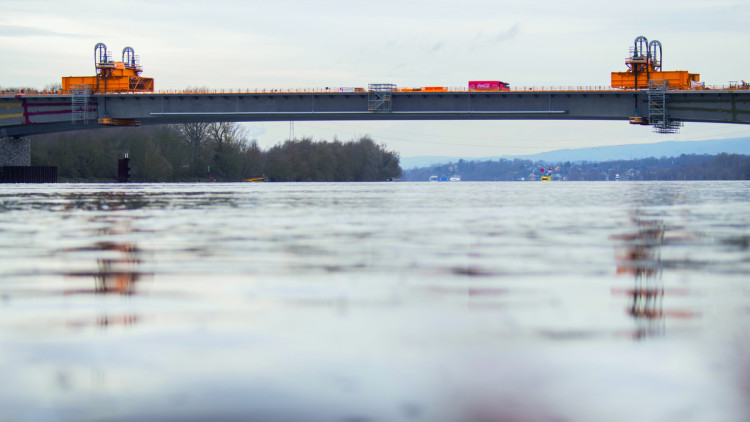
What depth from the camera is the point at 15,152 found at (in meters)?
131

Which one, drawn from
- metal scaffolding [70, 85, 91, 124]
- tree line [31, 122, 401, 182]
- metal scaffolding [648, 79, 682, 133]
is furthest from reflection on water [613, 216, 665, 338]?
tree line [31, 122, 401, 182]

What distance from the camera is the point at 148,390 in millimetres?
6336

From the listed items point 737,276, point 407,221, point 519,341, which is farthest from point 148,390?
point 407,221

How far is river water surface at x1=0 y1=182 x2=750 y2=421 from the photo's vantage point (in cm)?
600

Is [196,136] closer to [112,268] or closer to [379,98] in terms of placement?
[379,98]

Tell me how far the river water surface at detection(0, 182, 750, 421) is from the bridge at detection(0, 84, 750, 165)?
3654 inches

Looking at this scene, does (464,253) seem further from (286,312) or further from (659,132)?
(659,132)

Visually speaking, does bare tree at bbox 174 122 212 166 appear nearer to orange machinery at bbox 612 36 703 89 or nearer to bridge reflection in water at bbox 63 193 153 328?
orange machinery at bbox 612 36 703 89

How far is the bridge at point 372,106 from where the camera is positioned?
10731 cm

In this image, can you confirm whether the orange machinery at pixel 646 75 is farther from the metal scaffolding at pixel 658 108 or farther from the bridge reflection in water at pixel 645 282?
the bridge reflection in water at pixel 645 282

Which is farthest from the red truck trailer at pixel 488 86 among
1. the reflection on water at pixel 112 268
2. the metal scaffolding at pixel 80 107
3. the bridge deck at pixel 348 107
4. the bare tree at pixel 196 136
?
the reflection on water at pixel 112 268

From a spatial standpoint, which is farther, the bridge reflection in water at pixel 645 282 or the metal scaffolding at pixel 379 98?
the metal scaffolding at pixel 379 98

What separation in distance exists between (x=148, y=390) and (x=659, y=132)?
11060 cm

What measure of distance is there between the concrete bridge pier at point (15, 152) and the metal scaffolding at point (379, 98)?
5231 cm
